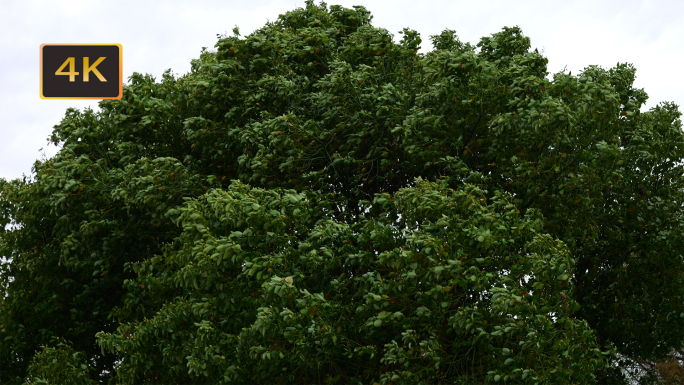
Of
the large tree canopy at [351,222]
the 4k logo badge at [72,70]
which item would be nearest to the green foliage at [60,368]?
the large tree canopy at [351,222]

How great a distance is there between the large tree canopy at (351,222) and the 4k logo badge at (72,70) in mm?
2325

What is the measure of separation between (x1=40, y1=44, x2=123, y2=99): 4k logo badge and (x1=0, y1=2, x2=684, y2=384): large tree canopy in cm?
232

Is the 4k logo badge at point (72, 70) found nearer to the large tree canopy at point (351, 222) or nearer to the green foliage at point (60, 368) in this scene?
the large tree canopy at point (351, 222)

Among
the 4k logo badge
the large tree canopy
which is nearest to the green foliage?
the large tree canopy

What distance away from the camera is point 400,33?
14805 millimetres

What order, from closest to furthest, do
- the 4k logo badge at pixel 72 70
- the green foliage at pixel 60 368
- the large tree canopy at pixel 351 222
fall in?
the large tree canopy at pixel 351 222 < the 4k logo badge at pixel 72 70 < the green foliage at pixel 60 368

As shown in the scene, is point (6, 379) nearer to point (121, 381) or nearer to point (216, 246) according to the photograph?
point (121, 381)

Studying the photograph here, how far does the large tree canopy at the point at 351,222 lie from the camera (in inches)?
391

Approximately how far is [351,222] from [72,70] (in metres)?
5.49

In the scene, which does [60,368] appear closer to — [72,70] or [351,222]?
[72,70]

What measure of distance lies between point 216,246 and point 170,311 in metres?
3.06

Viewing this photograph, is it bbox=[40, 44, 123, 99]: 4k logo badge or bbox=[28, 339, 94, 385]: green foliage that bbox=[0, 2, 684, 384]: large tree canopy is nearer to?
bbox=[28, 339, 94, 385]: green foliage

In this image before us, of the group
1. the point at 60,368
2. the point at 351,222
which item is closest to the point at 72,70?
the point at 351,222

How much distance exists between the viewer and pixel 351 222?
13.2 metres
